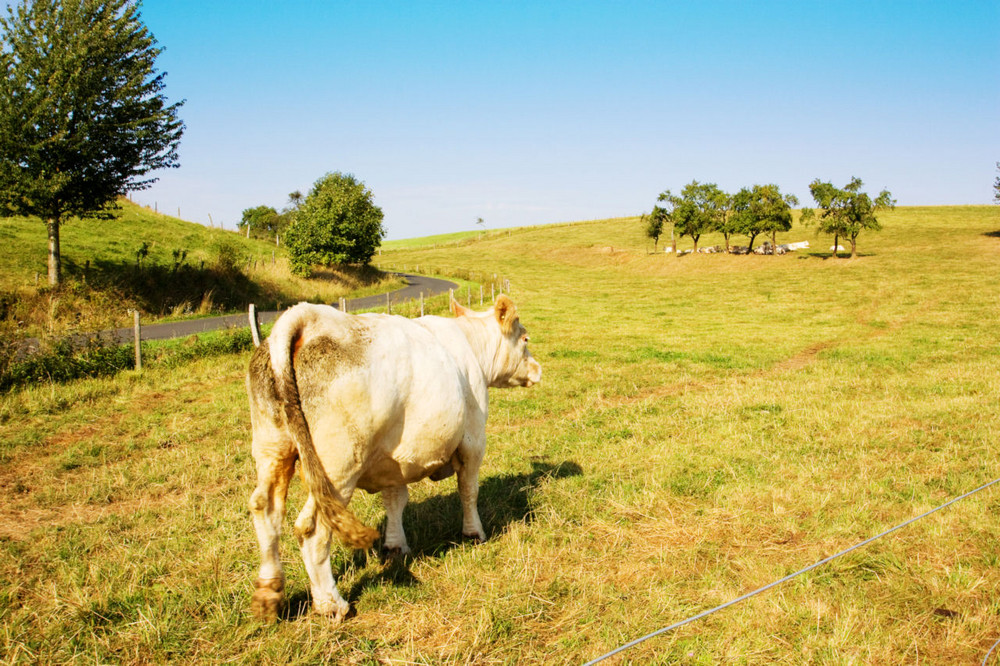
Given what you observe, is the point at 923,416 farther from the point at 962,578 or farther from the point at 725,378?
the point at 962,578

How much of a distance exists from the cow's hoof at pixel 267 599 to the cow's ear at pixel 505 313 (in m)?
3.10

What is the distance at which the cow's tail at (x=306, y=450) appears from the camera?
4023 mm

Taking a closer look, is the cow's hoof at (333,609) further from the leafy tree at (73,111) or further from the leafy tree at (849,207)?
the leafy tree at (849,207)

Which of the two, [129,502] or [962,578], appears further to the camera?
[129,502]

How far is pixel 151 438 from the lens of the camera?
9812mm

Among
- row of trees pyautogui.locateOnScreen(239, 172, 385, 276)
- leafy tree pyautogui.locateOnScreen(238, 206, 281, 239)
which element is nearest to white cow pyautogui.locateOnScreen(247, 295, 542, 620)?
row of trees pyautogui.locateOnScreen(239, 172, 385, 276)

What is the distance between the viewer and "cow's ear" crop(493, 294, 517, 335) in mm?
6160

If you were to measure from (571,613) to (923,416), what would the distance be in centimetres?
871

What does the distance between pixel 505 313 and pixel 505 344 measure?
36 cm

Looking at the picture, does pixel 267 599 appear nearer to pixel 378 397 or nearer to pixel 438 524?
pixel 378 397

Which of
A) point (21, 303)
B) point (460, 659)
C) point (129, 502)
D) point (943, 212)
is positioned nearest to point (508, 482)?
point (460, 659)

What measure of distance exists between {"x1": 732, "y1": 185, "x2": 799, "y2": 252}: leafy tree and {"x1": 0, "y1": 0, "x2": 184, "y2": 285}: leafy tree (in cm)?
5427

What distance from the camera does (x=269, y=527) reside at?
419cm

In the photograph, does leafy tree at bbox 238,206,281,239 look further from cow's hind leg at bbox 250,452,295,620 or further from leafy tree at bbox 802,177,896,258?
cow's hind leg at bbox 250,452,295,620
